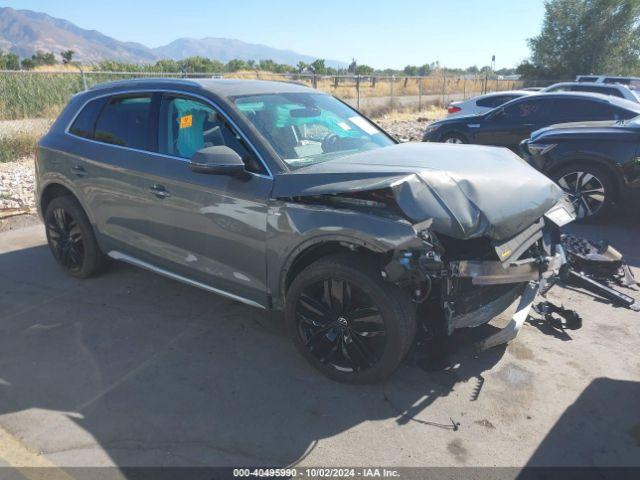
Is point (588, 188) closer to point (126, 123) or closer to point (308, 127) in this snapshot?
point (308, 127)

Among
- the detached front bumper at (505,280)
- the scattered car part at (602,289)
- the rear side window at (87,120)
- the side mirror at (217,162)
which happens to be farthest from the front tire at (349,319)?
the rear side window at (87,120)

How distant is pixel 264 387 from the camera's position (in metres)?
3.22

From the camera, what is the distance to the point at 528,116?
9750 millimetres

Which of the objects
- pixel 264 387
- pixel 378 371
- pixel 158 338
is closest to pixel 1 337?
pixel 158 338

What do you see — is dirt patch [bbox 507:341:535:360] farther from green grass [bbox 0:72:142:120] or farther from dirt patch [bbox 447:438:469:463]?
green grass [bbox 0:72:142:120]

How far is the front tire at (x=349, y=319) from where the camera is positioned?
2893 mm

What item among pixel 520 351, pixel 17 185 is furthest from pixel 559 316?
pixel 17 185

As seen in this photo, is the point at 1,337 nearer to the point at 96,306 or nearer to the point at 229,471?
the point at 96,306

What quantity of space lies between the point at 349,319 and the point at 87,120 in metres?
3.12

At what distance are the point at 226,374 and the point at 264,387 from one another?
0.31 m

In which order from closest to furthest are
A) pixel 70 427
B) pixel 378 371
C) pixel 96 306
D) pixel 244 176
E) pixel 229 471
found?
pixel 229 471, pixel 70 427, pixel 378 371, pixel 244 176, pixel 96 306

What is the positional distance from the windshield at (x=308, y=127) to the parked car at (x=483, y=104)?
9185mm

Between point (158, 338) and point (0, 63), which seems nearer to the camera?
point (158, 338)

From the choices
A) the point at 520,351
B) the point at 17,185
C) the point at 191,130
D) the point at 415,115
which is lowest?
the point at 520,351
